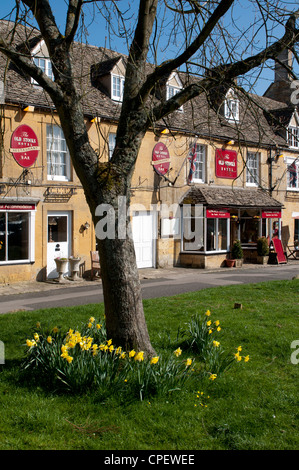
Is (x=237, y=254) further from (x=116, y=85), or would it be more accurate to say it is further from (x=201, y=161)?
A: (x=116, y=85)

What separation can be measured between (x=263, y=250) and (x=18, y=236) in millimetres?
12964

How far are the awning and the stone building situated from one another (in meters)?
0.07

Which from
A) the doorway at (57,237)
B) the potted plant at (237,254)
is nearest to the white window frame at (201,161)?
the potted plant at (237,254)

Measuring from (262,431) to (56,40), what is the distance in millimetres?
5277

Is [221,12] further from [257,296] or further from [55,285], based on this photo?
[55,285]

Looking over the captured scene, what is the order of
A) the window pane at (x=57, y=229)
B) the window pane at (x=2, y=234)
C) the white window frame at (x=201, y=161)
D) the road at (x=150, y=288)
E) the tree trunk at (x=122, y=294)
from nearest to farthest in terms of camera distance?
the tree trunk at (x=122, y=294) → the road at (x=150, y=288) → the window pane at (x=2, y=234) → the window pane at (x=57, y=229) → the white window frame at (x=201, y=161)

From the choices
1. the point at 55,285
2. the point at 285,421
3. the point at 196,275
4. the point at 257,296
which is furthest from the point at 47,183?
the point at 285,421

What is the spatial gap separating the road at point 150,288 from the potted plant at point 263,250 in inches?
142

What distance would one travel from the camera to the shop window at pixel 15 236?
16.1m

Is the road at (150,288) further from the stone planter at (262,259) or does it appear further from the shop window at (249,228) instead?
the shop window at (249,228)

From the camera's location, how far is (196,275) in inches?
733

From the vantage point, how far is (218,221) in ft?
74.9

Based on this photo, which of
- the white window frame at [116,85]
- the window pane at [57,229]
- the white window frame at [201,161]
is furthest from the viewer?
the white window frame at [201,161]
